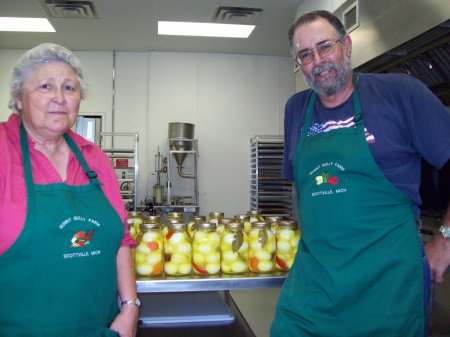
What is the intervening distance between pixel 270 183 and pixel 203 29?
2.09 metres

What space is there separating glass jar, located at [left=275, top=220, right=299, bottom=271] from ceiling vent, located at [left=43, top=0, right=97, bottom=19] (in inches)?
147

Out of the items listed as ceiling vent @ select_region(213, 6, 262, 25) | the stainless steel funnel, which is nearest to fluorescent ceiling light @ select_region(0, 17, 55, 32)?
the stainless steel funnel

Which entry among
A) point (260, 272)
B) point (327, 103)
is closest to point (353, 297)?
point (260, 272)

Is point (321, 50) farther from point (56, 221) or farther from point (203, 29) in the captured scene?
point (203, 29)

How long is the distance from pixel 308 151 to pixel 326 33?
0.38m

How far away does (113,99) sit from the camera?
A: 621 centimetres

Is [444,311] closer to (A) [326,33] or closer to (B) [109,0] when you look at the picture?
(A) [326,33]

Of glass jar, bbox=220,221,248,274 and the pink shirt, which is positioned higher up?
the pink shirt

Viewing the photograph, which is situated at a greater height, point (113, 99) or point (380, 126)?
point (113, 99)

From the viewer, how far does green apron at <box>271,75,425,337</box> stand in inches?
49.8

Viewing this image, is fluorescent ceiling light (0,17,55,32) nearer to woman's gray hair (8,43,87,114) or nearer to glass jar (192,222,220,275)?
woman's gray hair (8,43,87,114)

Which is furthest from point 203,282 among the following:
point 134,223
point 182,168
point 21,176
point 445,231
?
point 182,168

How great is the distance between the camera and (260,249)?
60.6 inches

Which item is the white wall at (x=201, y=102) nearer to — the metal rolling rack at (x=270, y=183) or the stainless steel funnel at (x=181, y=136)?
the stainless steel funnel at (x=181, y=136)
